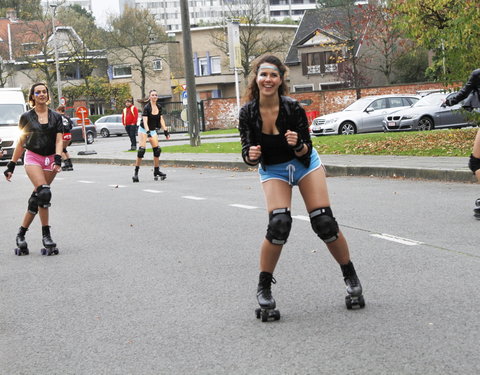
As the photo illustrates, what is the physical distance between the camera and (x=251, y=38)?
70438 millimetres

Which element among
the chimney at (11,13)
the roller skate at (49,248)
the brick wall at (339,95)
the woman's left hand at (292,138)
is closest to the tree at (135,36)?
the brick wall at (339,95)

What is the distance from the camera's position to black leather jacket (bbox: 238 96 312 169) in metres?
5.52

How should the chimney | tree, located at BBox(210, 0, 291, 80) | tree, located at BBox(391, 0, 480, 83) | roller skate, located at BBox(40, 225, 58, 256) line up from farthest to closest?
the chimney < tree, located at BBox(210, 0, 291, 80) < tree, located at BBox(391, 0, 480, 83) < roller skate, located at BBox(40, 225, 58, 256)

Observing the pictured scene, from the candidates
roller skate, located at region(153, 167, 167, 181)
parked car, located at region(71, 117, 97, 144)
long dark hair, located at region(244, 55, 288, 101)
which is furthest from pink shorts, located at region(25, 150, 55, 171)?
parked car, located at region(71, 117, 97, 144)

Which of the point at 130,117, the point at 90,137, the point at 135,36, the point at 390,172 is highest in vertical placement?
the point at 135,36

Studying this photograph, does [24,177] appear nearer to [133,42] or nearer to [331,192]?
[331,192]

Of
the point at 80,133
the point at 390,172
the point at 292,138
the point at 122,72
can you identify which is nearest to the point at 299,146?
the point at 292,138

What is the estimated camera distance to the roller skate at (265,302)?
5441 millimetres

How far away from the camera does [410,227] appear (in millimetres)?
9234

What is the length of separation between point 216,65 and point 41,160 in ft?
232

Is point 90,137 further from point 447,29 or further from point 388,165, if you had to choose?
point 388,165

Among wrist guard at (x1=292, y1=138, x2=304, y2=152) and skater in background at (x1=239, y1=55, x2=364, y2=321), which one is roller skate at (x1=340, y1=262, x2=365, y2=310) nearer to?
skater in background at (x1=239, y1=55, x2=364, y2=321)

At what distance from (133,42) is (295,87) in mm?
15202

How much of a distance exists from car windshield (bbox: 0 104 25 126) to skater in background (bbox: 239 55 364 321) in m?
26.9
